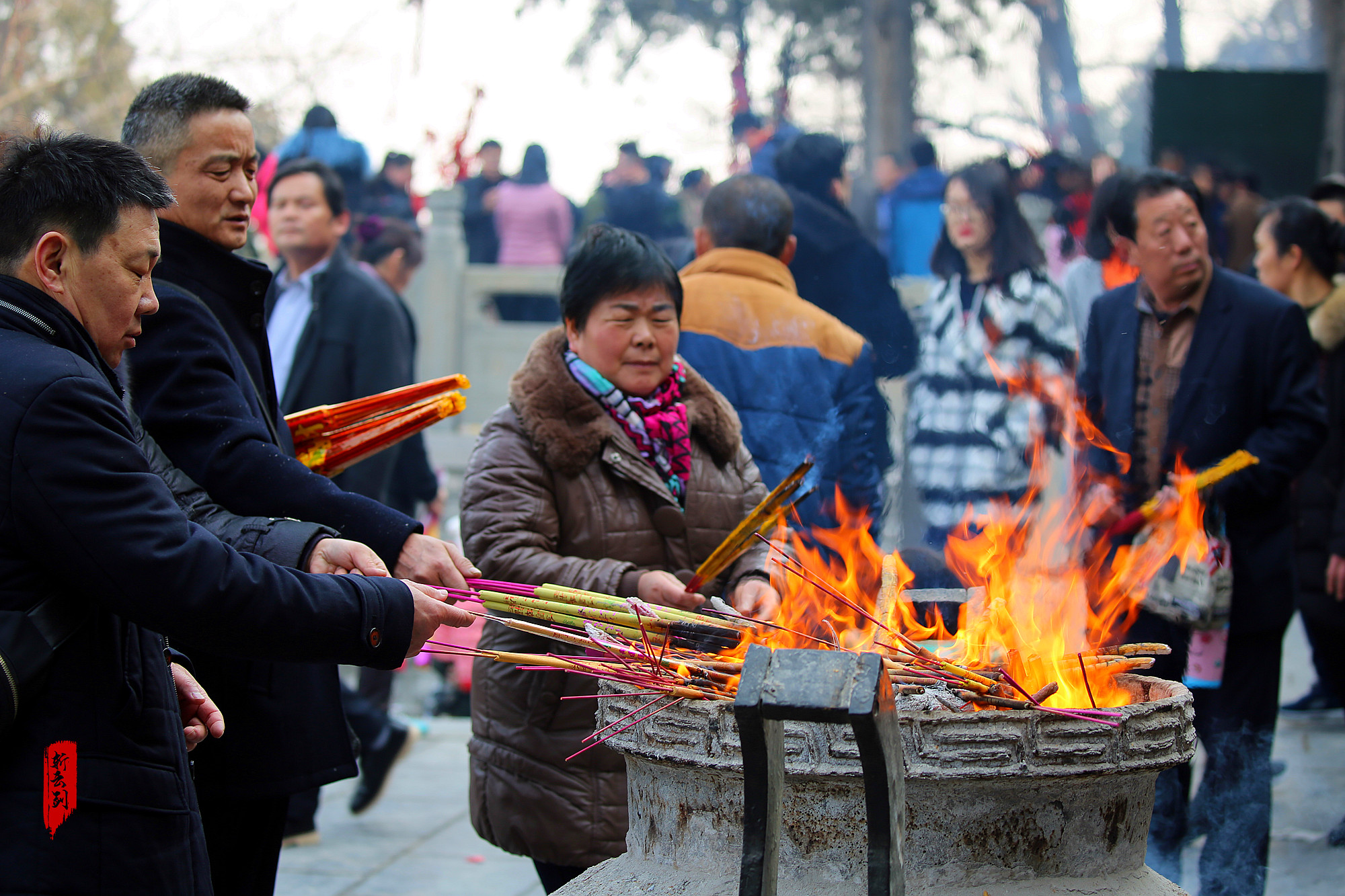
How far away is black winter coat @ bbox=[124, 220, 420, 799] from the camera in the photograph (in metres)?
2.38

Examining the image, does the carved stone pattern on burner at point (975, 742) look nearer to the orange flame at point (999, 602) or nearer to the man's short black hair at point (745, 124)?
the orange flame at point (999, 602)

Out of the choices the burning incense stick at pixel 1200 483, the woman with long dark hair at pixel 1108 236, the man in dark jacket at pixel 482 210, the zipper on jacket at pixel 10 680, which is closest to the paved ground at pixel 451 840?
the burning incense stick at pixel 1200 483

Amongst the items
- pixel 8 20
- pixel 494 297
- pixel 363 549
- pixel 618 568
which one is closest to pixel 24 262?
pixel 363 549

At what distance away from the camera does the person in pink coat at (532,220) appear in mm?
10516

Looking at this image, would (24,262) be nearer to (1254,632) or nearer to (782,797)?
(782,797)

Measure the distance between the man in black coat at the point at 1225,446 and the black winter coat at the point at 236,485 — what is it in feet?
7.81

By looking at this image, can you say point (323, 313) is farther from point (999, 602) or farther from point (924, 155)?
point (924, 155)

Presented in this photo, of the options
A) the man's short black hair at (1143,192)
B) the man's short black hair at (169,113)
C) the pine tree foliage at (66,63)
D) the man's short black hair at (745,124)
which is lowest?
the man's short black hair at (1143,192)

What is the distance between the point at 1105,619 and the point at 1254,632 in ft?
4.71

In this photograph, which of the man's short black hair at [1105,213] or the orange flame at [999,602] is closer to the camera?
the orange flame at [999,602]

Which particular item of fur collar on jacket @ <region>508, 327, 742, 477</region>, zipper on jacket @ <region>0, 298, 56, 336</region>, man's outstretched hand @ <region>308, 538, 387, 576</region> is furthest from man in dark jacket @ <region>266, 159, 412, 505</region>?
zipper on jacket @ <region>0, 298, 56, 336</region>

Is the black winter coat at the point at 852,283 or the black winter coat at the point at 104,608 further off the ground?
the black winter coat at the point at 852,283

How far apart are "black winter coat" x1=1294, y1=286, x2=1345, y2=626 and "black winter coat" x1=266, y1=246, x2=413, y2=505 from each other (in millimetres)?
3607

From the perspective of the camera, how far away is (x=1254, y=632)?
11.8 feet
